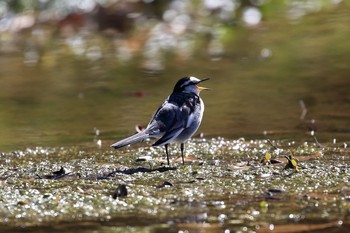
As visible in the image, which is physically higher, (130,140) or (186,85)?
(186,85)

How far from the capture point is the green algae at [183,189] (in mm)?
5645

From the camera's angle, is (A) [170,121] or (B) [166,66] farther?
(B) [166,66]

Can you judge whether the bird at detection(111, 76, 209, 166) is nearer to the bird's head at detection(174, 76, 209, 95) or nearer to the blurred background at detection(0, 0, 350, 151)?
the bird's head at detection(174, 76, 209, 95)

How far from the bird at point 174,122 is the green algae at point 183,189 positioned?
0.24 meters

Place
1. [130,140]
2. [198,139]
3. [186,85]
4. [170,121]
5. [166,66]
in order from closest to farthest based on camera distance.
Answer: [130,140] < [170,121] < [186,85] < [198,139] < [166,66]

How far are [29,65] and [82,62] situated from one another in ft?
2.94

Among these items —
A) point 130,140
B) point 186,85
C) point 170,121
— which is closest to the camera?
point 130,140

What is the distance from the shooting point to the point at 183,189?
642cm

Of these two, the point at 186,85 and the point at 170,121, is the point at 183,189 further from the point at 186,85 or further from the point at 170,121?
the point at 186,85

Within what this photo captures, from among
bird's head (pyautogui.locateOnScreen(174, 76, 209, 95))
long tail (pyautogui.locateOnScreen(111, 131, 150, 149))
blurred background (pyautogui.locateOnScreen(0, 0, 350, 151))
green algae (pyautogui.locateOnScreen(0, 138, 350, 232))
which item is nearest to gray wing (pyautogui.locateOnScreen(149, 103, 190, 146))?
long tail (pyautogui.locateOnScreen(111, 131, 150, 149))

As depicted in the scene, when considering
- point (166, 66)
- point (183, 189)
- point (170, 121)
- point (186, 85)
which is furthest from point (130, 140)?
point (166, 66)

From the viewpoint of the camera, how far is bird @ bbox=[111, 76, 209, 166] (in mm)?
7562

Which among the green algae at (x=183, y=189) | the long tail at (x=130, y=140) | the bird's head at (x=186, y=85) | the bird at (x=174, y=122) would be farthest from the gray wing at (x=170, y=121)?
the bird's head at (x=186, y=85)

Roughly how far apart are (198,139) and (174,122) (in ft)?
4.03
